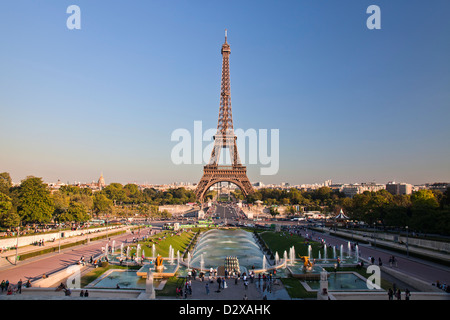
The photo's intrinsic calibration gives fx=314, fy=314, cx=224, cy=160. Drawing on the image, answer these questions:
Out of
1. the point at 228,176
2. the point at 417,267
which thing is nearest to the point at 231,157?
the point at 228,176

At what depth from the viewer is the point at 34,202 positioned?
35594 mm

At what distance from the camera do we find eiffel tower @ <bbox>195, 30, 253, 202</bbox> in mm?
80375

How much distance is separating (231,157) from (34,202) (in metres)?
55.2

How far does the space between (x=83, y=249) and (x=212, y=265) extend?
42.9ft

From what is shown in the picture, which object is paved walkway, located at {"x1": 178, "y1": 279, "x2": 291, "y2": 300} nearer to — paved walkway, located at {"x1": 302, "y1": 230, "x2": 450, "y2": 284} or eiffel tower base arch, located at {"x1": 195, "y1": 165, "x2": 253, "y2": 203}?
paved walkway, located at {"x1": 302, "y1": 230, "x2": 450, "y2": 284}

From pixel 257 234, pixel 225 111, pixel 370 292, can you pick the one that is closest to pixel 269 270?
pixel 370 292

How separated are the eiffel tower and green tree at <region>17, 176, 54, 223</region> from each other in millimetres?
42262

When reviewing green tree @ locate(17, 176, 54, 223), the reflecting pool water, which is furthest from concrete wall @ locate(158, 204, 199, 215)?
green tree @ locate(17, 176, 54, 223)

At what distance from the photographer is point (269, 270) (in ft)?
74.5
